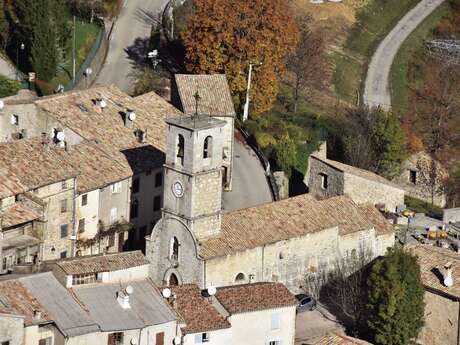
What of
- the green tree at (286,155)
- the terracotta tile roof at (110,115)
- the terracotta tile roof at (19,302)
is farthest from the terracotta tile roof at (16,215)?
the green tree at (286,155)

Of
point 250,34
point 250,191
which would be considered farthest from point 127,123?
point 250,34

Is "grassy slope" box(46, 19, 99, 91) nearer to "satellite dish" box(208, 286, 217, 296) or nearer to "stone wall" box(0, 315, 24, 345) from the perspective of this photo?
"satellite dish" box(208, 286, 217, 296)

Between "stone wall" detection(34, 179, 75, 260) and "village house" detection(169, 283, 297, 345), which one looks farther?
"stone wall" detection(34, 179, 75, 260)

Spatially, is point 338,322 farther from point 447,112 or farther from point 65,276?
point 447,112

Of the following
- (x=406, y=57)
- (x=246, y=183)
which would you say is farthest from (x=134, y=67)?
(x=406, y=57)

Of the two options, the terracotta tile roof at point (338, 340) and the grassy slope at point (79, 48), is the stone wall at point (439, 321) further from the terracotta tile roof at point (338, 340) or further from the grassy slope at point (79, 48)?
the grassy slope at point (79, 48)

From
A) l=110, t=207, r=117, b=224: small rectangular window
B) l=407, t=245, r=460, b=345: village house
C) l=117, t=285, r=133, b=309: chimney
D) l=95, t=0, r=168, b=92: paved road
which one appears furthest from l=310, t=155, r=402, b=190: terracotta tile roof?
l=117, t=285, r=133, b=309: chimney
